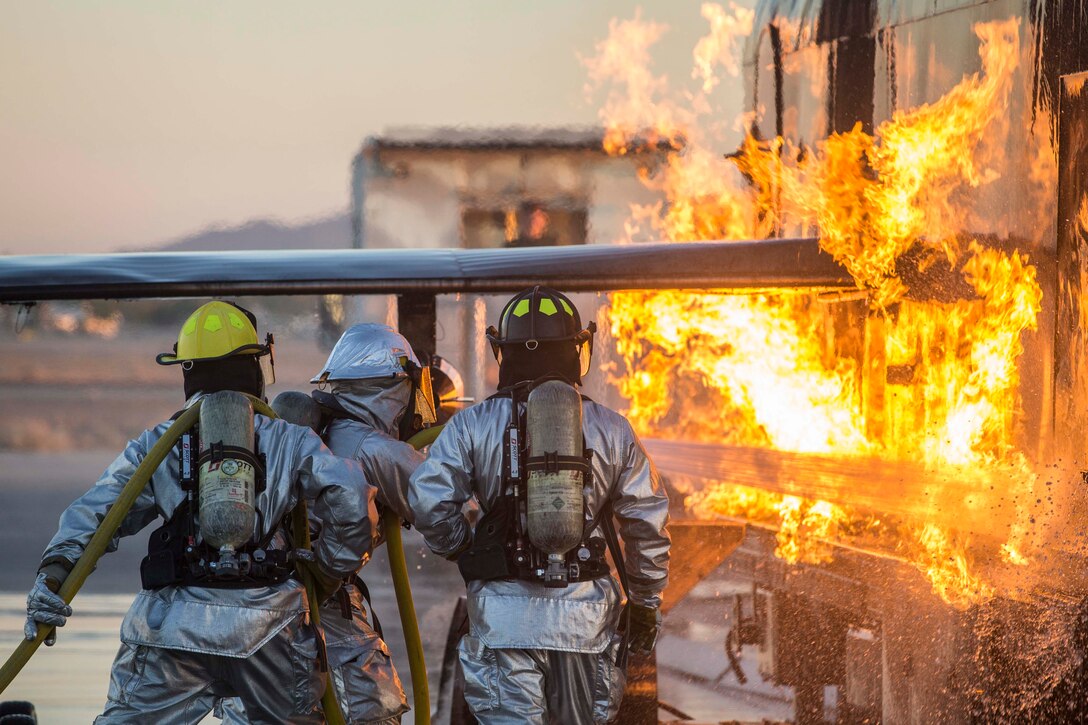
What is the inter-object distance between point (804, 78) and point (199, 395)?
19.5 ft

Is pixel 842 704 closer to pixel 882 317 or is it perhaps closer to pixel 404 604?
pixel 882 317

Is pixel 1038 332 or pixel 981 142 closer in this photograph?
pixel 1038 332

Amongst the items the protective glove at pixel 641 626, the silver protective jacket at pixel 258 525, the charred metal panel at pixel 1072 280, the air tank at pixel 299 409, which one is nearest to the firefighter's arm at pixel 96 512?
the silver protective jacket at pixel 258 525

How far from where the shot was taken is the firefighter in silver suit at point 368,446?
4.41 meters

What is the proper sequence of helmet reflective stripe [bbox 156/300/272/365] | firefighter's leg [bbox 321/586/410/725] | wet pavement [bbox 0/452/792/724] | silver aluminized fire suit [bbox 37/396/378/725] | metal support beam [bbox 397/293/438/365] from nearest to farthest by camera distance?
silver aluminized fire suit [bbox 37/396/378/725], helmet reflective stripe [bbox 156/300/272/365], firefighter's leg [bbox 321/586/410/725], metal support beam [bbox 397/293/438/365], wet pavement [bbox 0/452/792/724]

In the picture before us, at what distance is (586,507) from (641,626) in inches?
18.2

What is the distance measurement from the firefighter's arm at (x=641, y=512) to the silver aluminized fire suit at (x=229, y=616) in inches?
32.7

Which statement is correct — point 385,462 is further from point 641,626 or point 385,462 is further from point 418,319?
point 418,319

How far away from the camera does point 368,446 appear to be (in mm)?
4625

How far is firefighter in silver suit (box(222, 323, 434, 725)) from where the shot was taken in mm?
4406

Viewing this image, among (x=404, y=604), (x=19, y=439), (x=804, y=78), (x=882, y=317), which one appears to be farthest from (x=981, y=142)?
(x=19, y=439)

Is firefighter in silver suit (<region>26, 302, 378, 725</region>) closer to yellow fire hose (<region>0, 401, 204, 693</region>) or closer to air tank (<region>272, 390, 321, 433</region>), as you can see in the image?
yellow fire hose (<region>0, 401, 204, 693</region>)

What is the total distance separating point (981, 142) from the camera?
6.98 m

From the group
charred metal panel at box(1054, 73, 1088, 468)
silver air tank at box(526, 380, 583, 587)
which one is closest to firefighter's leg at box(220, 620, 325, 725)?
silver air tank at box(526, 380, 583, 587)
